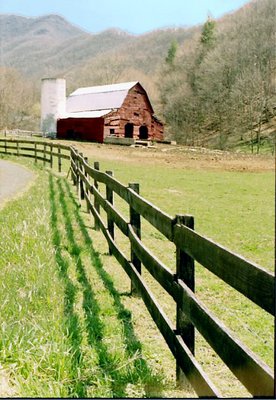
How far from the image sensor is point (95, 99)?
43062 mm

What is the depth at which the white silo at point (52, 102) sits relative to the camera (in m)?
43.4

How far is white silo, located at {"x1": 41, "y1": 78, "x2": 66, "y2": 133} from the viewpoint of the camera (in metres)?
43.4

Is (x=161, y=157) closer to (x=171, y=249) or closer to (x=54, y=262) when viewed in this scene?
(x=171, y=249)

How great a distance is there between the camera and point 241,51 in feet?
12.5

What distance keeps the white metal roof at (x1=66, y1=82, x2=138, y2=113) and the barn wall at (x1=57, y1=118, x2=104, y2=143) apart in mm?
2143

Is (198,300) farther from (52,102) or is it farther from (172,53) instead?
(52,102)

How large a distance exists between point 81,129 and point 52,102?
5178mm

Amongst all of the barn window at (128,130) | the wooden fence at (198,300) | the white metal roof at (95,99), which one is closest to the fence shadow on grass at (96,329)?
the wooden fence at (198,300)

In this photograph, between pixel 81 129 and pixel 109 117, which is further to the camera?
pixel 81 129

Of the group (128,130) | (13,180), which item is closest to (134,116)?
(128,130)

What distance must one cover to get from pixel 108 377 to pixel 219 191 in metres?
10.9

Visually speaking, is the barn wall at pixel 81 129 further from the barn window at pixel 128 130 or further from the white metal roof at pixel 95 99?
the barn window at pixel 128 130

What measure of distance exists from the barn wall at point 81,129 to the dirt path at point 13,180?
67.7ft

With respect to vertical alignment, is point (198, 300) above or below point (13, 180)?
below
